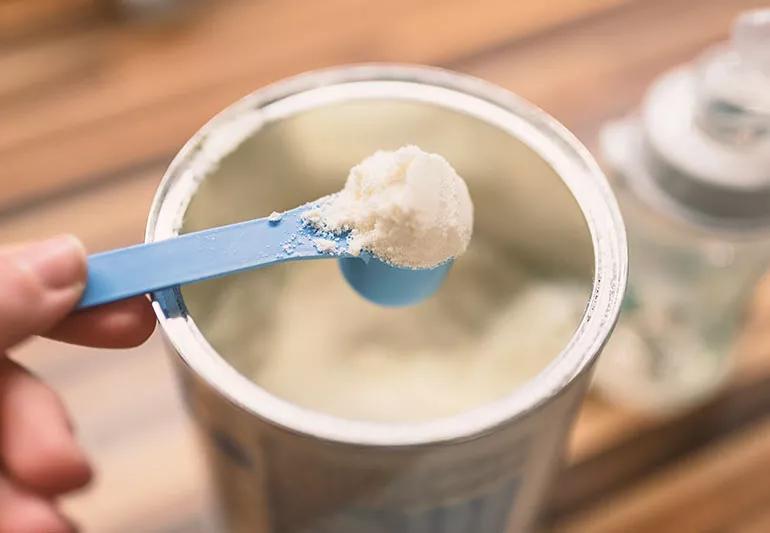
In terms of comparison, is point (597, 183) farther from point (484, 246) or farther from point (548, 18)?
point (548, 18)

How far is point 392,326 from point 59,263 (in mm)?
176

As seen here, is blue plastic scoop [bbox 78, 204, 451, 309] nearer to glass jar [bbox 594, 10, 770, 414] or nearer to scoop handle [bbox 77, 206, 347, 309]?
scoop handle [bbox 77, 206, 347, 309]

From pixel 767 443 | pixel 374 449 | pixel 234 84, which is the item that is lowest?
pixel 374 449

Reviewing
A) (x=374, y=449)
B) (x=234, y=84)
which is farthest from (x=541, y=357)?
(x=234, y=84)

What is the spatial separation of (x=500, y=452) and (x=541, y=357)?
4.9 inches

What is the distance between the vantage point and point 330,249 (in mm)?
299

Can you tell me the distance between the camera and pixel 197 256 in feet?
0.95

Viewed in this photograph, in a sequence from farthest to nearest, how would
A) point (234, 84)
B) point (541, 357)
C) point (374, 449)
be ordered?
point (234, 84) → point (541, 357) → point (374, 449)

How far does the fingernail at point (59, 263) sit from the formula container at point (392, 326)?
0.02 meters

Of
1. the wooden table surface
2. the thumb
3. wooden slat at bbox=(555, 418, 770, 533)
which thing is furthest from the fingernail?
wooden slat at bbox=(555, 418, 770, 533)

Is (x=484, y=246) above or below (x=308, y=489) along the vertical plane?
above

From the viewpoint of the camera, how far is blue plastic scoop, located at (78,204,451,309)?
0.29 m

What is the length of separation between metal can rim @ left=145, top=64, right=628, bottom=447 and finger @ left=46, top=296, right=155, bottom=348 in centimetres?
3

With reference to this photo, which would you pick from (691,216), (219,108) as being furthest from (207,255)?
(219,108)
